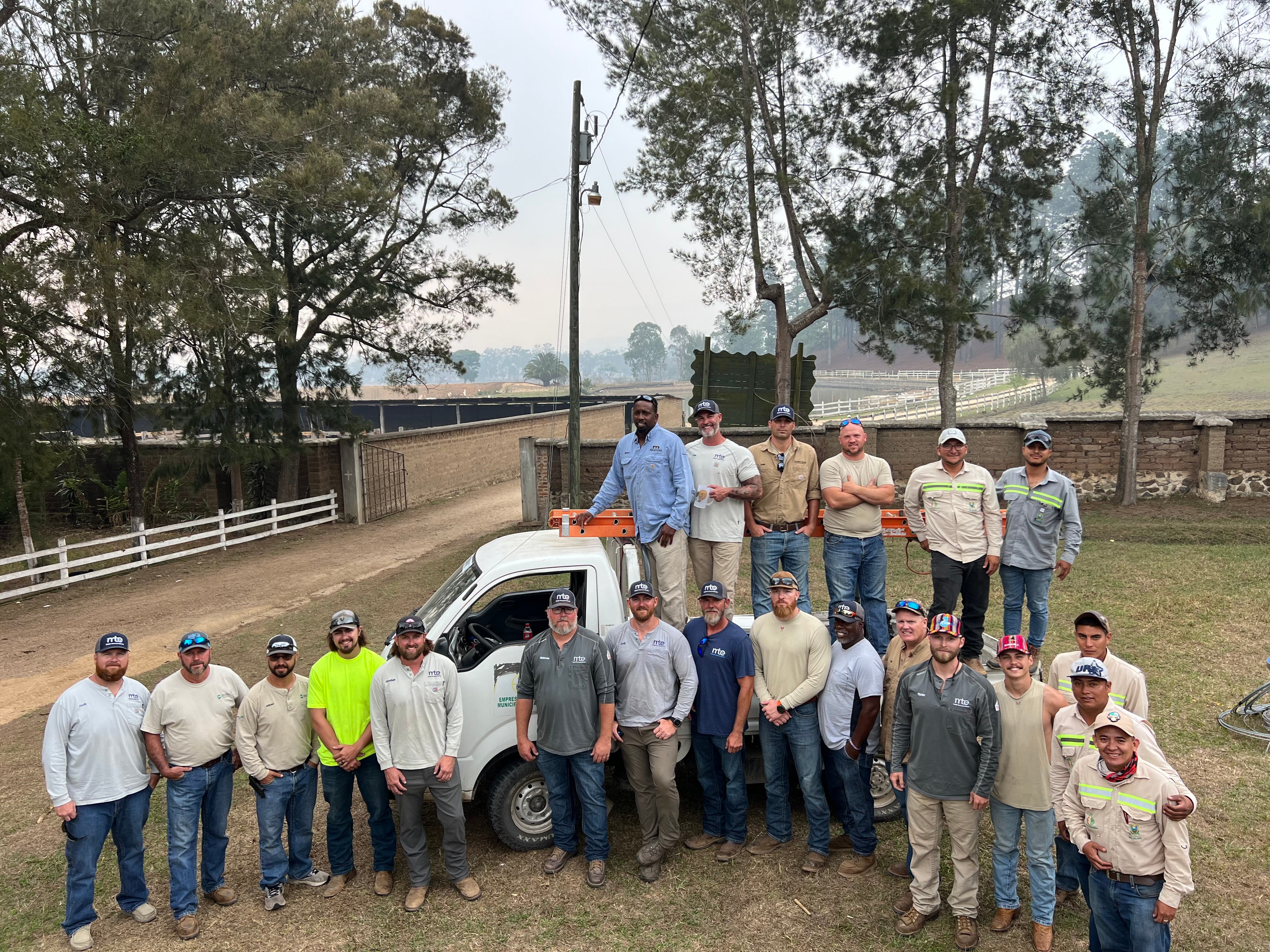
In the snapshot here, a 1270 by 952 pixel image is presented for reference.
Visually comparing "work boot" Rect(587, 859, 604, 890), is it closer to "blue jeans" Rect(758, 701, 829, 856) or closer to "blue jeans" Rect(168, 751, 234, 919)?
"blue jeans" Rect(758, 701, 829, 856)

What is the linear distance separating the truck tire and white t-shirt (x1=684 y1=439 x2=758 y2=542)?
2.08m

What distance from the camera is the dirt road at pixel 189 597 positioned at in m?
10.8

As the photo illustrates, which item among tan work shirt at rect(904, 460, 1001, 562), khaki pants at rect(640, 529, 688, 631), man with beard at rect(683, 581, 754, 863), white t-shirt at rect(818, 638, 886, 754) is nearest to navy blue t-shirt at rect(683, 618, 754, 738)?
man with beard at rect(683, 581, 754, 863)

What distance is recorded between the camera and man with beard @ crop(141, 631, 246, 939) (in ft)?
16.1

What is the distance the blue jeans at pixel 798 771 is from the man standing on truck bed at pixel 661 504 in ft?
3.72

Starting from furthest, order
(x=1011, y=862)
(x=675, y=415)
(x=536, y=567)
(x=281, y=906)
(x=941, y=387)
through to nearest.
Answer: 1. (x=675, y=415)
2. (x=941, y=387)
3. (x=536, y=567)
4. (x=281, y=906)
5. (x=1011, y=862)

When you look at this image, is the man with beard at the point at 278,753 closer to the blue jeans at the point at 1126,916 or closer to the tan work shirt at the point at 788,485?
the tan work shirt at the point at 788,485

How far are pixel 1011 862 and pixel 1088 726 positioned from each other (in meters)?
1.00

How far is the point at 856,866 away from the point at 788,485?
2.65 m

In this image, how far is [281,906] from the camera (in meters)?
5.12

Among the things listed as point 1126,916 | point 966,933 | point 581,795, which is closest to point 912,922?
point 966,933

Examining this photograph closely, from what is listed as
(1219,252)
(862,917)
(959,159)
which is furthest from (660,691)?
(1219,252)

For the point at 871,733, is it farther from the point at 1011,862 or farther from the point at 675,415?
the point at 675,415

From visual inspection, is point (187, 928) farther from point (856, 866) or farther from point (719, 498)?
point (719, 498)
